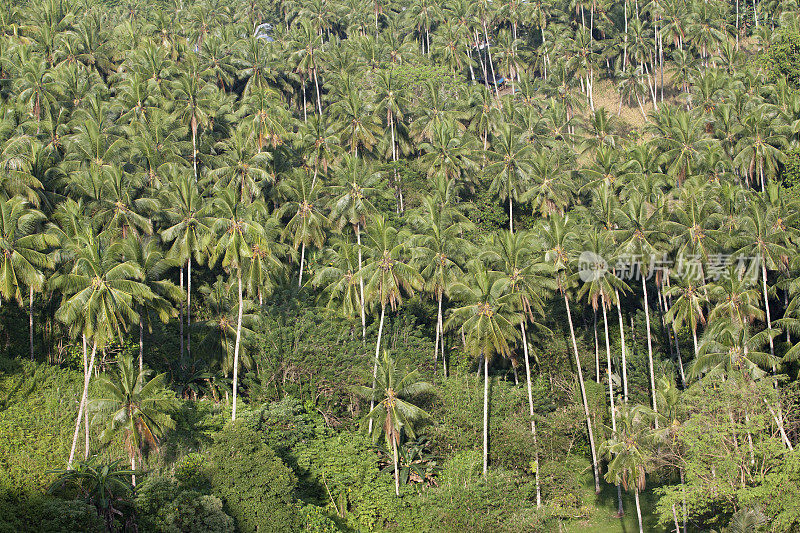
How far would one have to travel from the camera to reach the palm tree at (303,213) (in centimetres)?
5091

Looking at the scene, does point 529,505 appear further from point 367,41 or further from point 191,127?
point 367,41

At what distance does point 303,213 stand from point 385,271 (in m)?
8.39

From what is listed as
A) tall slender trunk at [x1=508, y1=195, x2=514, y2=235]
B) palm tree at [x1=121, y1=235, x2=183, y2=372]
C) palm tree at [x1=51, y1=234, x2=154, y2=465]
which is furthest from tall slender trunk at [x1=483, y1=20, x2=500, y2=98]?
palm tree at [x1=51, y1=234, x2=154, y2=465]

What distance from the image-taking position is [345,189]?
51.9 m

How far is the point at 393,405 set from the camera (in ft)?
138

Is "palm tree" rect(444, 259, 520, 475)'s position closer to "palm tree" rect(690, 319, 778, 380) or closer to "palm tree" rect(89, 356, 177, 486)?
"palm tree" rect(690, 319, 778, 380)

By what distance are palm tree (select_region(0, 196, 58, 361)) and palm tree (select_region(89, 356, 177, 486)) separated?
7033 millimetres

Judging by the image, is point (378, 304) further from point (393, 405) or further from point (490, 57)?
point (490, 57)

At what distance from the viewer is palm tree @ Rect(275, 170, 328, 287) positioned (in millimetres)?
50906

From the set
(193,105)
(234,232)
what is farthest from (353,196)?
(193,105)

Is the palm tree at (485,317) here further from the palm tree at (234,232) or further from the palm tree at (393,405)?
the palm tree at (234,232)

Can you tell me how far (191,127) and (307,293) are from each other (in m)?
16.7

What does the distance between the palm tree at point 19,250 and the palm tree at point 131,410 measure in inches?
277

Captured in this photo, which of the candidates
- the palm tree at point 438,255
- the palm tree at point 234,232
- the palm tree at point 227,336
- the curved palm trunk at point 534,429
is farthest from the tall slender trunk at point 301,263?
the curved palm trunk at point 534,429
